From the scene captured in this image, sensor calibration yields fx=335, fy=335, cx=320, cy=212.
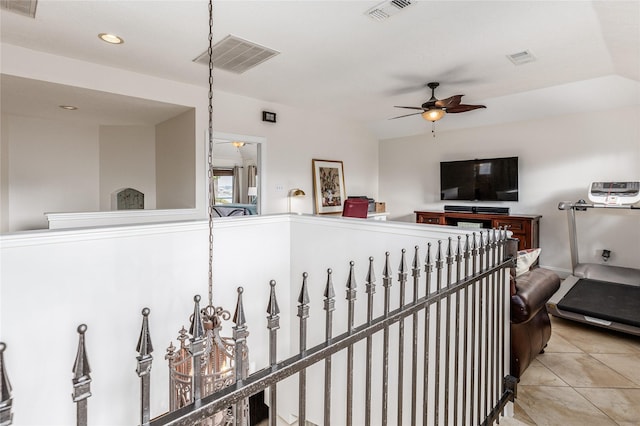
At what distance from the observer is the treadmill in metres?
3.29

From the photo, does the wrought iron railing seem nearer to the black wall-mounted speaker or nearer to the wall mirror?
the black wall-mounted speaker

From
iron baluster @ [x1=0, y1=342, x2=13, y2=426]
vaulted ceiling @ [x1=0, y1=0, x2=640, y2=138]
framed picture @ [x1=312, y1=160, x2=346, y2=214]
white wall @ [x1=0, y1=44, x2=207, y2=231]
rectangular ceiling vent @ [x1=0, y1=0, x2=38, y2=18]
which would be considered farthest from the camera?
framed picture @ [x1=312, y1=160, x2=346, y2=214]

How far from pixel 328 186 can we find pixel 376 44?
3.45 m

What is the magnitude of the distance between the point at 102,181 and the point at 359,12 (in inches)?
232

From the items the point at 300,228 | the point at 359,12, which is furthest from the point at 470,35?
the point at 300,228

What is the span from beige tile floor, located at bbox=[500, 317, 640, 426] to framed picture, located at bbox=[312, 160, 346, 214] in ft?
13.4

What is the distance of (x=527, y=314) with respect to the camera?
2.21 metres

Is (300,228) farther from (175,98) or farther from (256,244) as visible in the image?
(175,98)

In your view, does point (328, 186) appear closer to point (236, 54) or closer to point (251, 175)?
point (236, 54)

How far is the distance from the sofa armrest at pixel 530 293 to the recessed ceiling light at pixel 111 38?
407cm

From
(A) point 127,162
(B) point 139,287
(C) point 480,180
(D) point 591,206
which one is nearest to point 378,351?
(B) point 139,287

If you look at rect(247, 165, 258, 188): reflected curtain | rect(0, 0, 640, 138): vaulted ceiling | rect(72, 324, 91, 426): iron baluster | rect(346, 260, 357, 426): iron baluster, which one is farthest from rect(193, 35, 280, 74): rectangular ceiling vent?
rect(247, 165, 258, 188): reflected curtain

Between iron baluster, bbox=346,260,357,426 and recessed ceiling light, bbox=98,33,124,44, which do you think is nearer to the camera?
iron baluster, bbox=346,260,357,426

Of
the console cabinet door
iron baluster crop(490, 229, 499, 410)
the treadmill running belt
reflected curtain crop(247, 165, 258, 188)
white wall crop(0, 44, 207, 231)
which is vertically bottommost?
the treadmill running belt
